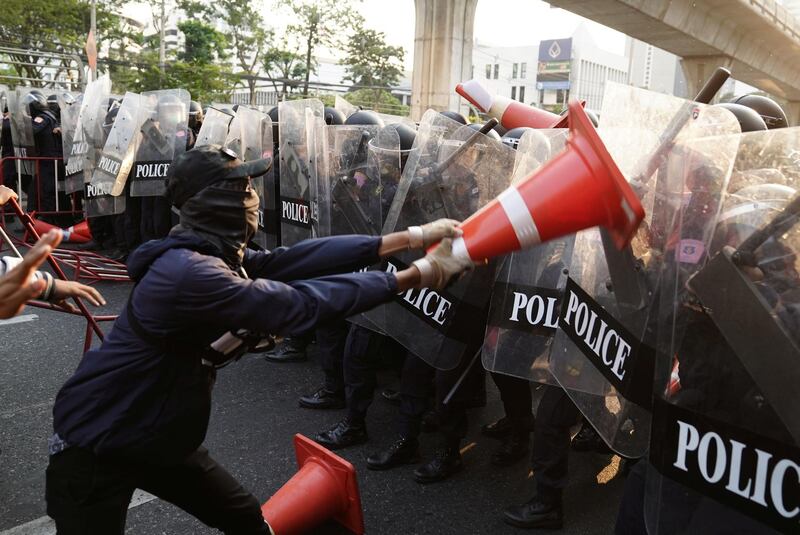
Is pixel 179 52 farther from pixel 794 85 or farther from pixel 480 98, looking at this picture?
pixel 480 98

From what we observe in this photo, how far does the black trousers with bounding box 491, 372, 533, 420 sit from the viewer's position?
3885 mm

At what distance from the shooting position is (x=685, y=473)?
172cm

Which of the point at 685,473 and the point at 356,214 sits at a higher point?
the point at 356,214

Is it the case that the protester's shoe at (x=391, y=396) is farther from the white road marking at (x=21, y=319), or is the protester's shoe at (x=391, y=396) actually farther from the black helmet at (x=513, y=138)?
the white road marking at (x=21, y=319)

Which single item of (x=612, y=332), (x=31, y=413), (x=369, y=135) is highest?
(x=369, y=135)

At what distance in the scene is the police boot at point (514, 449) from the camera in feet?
12.5

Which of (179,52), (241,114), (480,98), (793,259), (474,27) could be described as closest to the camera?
(793,259)

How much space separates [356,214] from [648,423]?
7.65 feet

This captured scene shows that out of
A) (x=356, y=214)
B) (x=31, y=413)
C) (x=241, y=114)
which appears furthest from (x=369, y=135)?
(x=31, y=413)

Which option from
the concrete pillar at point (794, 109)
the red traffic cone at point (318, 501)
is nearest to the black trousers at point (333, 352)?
the red traffic cone at point (318, 501)

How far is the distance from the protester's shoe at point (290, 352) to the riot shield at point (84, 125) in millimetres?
3925

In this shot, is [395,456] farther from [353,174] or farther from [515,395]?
[353,174]

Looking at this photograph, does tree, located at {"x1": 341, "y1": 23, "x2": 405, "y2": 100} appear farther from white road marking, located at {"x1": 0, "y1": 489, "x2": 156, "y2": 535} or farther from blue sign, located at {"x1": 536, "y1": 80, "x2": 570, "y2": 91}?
blue sign, located at {"x1": 536, "y1": 80, "x2": 570, "y2": 91}

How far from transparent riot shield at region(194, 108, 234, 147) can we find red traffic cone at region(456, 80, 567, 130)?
2.32 meters
